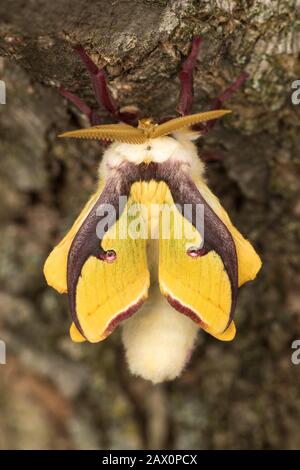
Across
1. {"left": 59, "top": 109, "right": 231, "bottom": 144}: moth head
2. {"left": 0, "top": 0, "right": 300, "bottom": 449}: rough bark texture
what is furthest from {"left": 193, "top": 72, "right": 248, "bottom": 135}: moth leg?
{"left": 59, "top": 109, "right": 231, "bottom": 144}: moth head

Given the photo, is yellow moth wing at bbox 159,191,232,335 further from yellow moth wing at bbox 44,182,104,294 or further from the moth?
yellow moth wing at bbox 44,182,104,294

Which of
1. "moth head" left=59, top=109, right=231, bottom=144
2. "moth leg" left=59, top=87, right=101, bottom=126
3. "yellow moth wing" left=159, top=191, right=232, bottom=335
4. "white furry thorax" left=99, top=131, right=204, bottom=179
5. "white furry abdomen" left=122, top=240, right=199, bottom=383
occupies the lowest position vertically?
"white furry abdomen" left=122, top=240, right=199, bottom=383

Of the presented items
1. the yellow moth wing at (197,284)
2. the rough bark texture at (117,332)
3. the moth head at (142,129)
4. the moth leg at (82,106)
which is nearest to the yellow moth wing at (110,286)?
the yellow moth wing at (197,284)

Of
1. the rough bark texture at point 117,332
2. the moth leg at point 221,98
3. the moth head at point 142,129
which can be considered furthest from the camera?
the rough bark texture at point 117,332


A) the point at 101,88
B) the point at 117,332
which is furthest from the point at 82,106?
the point at 117,332

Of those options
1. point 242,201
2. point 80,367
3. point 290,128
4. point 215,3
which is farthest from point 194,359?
point 215,3

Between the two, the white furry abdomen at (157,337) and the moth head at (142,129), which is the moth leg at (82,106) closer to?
the moth head at (142,129)
